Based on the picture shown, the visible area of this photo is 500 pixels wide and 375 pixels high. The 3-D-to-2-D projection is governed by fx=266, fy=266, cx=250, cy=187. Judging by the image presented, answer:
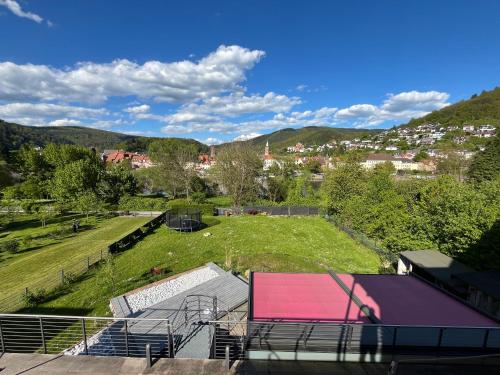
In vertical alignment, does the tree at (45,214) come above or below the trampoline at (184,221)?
below

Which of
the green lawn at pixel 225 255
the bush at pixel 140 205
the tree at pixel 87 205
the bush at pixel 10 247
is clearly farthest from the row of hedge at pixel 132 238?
the tree at pixel 87 205

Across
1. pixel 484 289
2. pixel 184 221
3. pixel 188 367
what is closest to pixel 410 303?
pixel 484 289

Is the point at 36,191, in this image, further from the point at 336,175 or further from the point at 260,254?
the point at 336,175

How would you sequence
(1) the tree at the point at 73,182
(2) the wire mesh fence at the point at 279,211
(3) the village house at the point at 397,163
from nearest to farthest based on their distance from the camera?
(2) the wire mesh fence at the point at 279,211
(1) the tree at the point at 73,182
(3) the village house at the point at 397,163

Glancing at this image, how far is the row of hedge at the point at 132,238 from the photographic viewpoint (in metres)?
20.7

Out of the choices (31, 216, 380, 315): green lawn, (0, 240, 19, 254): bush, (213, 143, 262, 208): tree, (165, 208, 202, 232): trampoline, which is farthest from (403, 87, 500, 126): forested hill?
(0, 240, 19, 254): bush

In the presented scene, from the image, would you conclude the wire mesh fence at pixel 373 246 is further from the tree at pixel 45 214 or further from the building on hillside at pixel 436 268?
the tree at pixel 45 214

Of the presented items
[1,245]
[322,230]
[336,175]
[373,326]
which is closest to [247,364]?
[373,326]

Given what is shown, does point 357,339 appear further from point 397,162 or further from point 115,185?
point 397,162

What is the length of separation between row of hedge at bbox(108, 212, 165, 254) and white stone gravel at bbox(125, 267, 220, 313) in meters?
8.07

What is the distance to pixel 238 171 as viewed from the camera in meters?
41.9

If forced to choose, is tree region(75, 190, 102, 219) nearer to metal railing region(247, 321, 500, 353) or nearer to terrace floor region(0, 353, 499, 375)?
terrace floor region(0, 353, 499, 375)

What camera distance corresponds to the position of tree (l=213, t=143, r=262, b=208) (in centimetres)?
4162

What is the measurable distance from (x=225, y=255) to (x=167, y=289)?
5.59 meters
